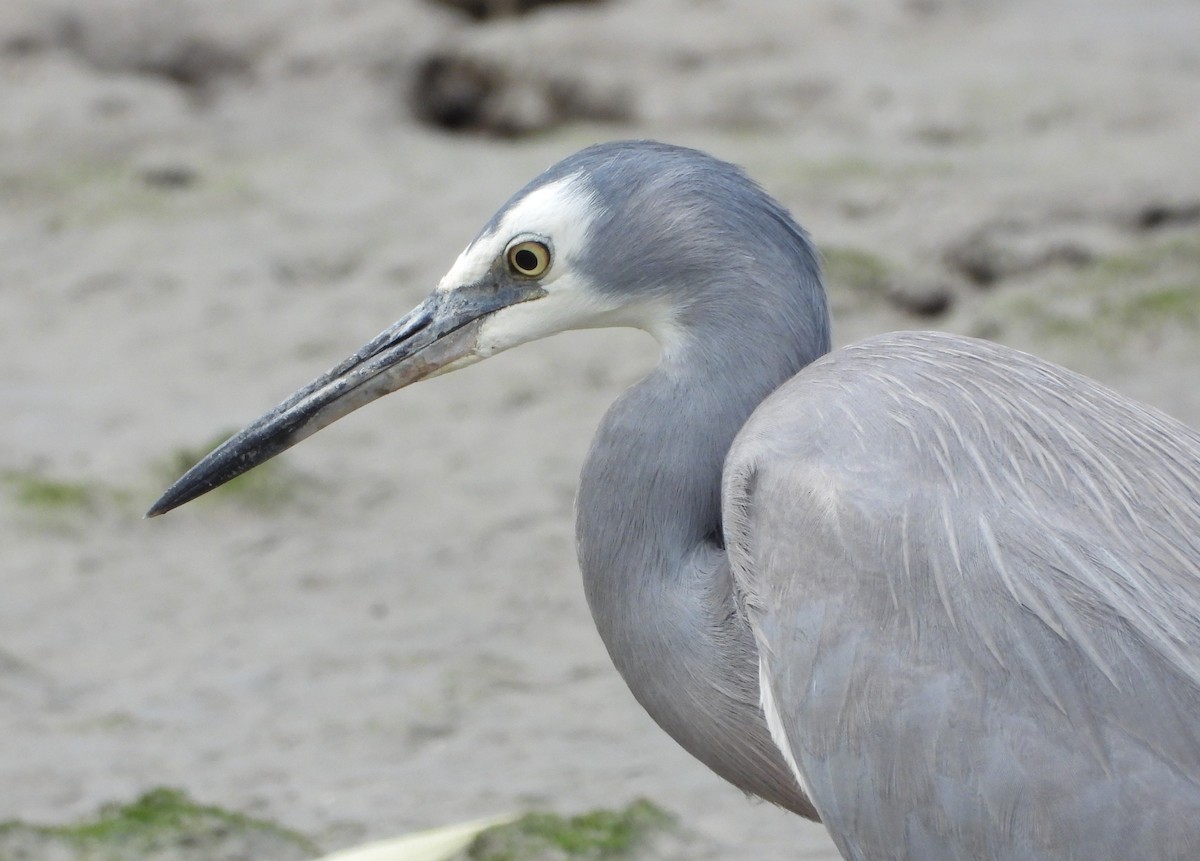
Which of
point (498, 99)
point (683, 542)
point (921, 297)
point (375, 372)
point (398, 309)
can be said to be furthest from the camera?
point (498, 99)

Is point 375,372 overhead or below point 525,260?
below

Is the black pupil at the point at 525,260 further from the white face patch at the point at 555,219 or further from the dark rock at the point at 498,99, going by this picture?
the dark rock at the point at 498,99

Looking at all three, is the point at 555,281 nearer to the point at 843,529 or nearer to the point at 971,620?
the point at 843,529

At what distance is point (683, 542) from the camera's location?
2.96m

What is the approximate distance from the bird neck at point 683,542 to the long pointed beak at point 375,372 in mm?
330

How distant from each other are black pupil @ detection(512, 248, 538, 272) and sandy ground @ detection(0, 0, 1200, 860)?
4.72 ft

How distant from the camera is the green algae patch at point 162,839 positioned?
3.54m

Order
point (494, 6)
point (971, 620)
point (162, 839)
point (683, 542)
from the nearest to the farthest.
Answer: point (971, 620), point (683, 542), point (162, 839), point (494, 6)

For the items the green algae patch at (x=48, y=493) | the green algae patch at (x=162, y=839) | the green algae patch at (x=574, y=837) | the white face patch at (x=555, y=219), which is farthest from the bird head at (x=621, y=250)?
the green algae patch at (x=48, y=493)

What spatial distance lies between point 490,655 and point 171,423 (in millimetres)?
1842

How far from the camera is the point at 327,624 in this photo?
16.2 ft

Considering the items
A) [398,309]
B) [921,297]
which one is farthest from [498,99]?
[921,297]

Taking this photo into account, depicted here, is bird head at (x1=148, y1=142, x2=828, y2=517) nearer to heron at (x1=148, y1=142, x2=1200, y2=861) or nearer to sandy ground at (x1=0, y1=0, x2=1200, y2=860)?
heron at (x1=148, y1=142, x2=1200, y2=861)

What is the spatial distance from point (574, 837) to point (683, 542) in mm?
949
